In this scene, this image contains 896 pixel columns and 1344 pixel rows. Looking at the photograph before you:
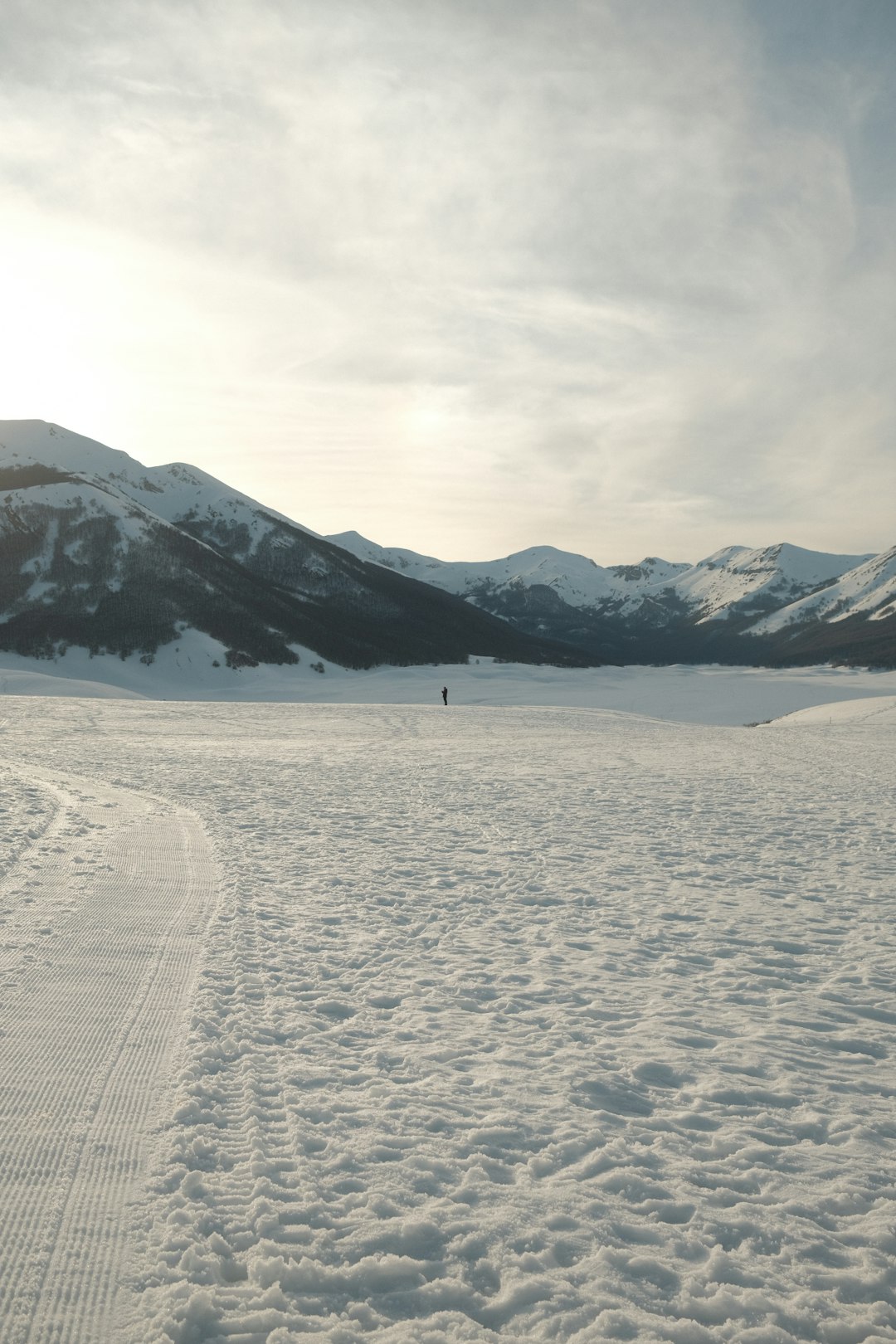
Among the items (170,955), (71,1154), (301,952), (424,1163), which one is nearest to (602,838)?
(301,952)

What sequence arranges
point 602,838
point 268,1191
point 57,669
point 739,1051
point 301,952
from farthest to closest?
1. point 57,669
2. point 602,838
3. point 301,952
4. point 739,1051
5. point 268,1191

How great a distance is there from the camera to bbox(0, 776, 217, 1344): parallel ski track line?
3.56 metres

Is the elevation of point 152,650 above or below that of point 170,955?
above

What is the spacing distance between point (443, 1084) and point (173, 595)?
11119 centimetres

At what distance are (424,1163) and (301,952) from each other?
11.7 feet

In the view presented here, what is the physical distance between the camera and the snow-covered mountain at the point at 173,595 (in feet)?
320

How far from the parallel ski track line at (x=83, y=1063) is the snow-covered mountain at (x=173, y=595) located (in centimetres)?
8033

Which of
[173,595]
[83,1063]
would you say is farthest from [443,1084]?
[173,595]

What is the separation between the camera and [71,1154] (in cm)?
433

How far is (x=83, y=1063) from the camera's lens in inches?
208

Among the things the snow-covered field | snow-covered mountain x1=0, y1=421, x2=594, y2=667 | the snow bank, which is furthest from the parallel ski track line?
snow-covered mountain x1=0, y1=421, x2=594, y2=667

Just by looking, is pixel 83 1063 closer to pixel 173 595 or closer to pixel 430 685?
pixel 430 685

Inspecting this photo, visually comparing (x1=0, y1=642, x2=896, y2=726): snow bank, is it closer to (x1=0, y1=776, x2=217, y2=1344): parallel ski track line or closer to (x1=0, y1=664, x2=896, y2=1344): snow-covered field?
(x1=0, y1=664, x2=896, y2=1344): snow-covered field

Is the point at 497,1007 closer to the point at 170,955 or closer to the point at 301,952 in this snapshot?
the point at 301,952
